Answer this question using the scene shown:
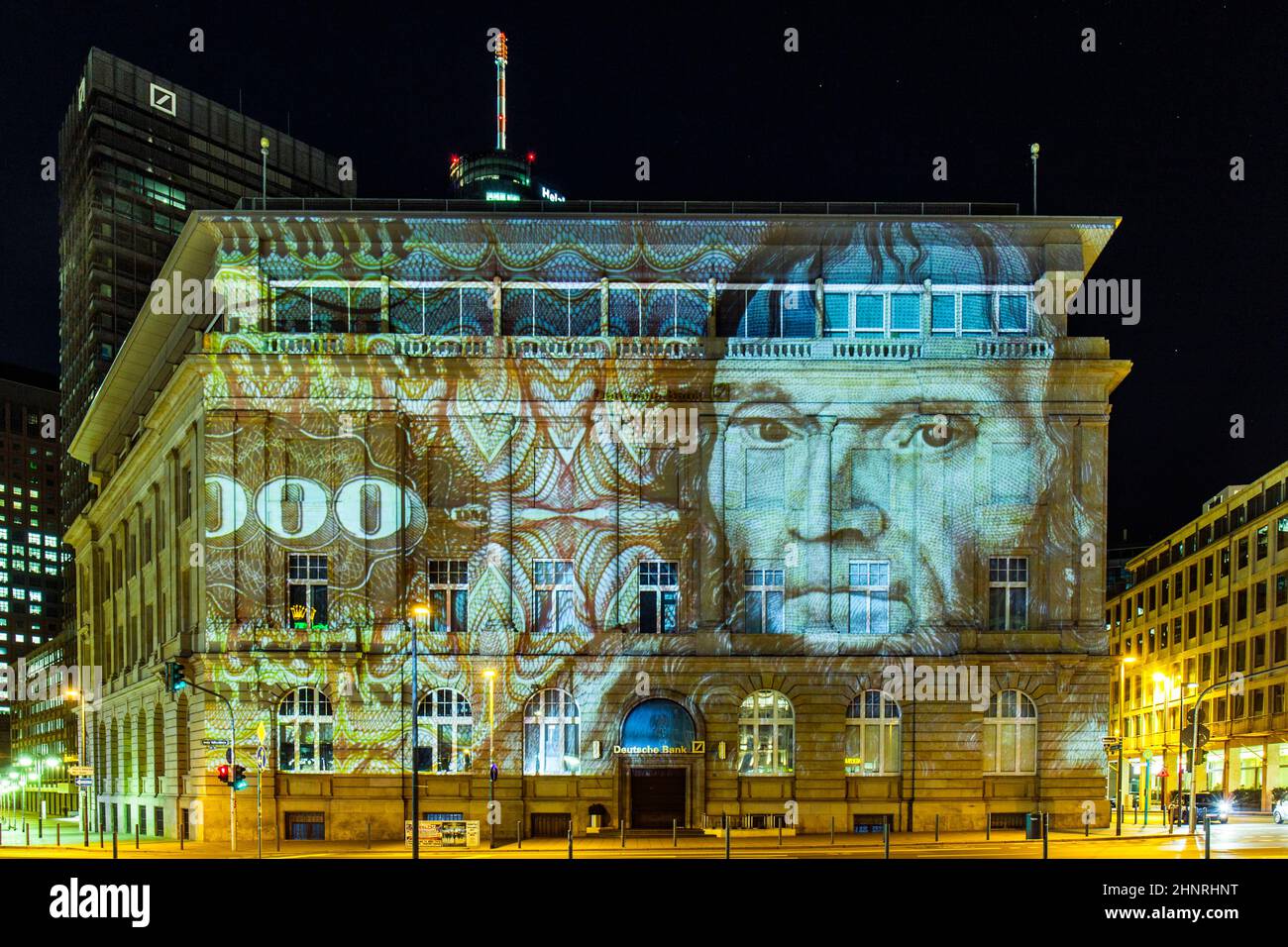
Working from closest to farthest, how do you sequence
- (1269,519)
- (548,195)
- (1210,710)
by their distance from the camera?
(1269,519), (1210,710), (548,195)

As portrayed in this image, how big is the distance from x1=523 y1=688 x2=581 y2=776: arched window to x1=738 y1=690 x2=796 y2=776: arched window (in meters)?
7.07

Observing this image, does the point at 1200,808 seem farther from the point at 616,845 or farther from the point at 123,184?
the point at 123,184

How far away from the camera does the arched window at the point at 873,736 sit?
51219 mm

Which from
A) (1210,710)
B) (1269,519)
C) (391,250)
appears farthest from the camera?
Result: (1210,710)

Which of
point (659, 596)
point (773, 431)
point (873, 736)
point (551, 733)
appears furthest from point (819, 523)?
point (551, 733)

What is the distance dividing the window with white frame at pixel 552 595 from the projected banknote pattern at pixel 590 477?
0.31 ft

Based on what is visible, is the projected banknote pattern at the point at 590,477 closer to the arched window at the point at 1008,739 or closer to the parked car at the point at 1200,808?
the arched window at the point at 1008,739

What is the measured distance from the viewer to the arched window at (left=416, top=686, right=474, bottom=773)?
50844 mm

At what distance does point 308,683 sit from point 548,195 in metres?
153

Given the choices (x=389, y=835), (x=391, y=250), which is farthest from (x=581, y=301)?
(x=389, y=835)

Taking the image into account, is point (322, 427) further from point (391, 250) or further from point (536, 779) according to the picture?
point (536, 779)

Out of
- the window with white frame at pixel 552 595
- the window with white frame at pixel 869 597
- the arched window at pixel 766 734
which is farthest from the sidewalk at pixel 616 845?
the window with white frame at pixel 552 595

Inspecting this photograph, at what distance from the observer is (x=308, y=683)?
166 ft

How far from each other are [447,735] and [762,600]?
14.6 metres
